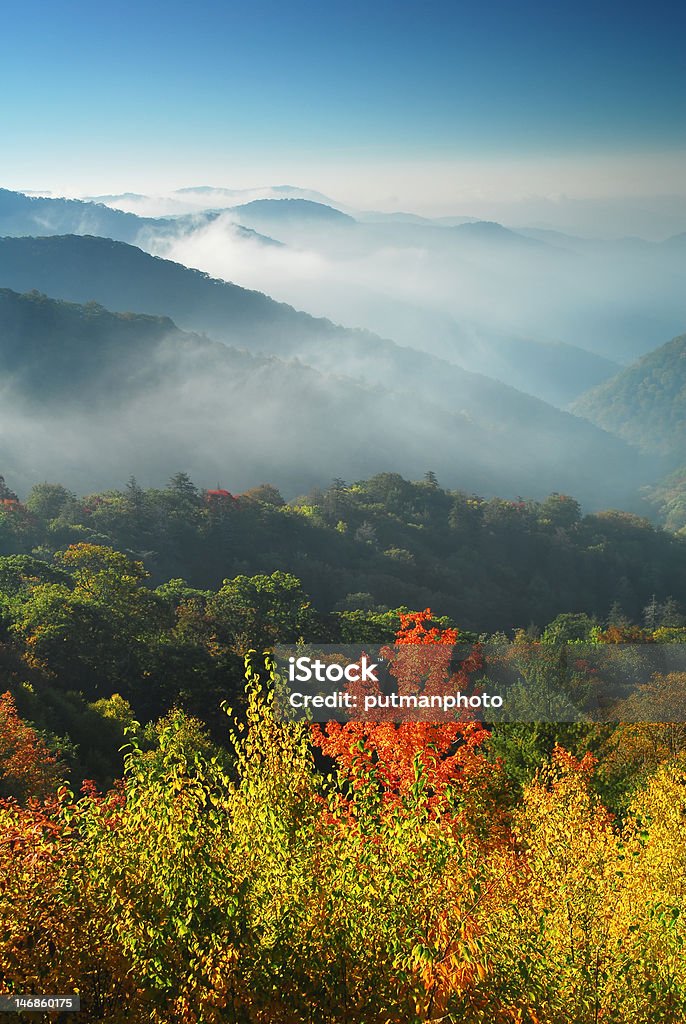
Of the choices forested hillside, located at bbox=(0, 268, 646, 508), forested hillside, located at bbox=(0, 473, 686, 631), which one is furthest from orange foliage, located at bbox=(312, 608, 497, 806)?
forested hillside, located at bbox=(0, 268, 646, 508)

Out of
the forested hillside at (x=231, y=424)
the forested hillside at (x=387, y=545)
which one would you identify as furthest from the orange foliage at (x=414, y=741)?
the forested hillside at (x=231, y=424)

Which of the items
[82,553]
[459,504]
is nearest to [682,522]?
[459,504]

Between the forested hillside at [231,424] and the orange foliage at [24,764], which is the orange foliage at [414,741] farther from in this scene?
the forested hillside at [231,424]

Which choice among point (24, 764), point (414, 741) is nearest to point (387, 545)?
point (414, 741)

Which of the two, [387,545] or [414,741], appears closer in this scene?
[414,741]

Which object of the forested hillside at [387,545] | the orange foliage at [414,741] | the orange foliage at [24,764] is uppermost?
the orange foliage at [24,764]

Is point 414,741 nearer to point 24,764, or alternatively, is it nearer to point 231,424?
point 24,764

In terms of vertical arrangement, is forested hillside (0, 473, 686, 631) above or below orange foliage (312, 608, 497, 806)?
below

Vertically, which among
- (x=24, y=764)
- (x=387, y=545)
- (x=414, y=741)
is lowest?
(x=387, y=545)

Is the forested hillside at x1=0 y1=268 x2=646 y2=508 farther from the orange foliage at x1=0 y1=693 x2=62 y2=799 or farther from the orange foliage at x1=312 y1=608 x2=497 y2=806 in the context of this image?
the orange foliage at x1=0 y1=693 x2=62 y2=799

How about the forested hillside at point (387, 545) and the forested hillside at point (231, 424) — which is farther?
the forested hillside at point (231, 424)

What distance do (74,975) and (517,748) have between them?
16.1 meters

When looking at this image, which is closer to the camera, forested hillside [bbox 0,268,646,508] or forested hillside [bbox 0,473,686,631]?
forested hillside [bbox 0,473,686,631]

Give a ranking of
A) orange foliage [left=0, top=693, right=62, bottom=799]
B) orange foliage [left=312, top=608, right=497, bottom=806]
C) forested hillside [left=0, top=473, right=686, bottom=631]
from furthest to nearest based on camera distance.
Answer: forested hillside [left=0, top=473, right=686, bottom=631] < orange foliage [left=312, top=608, right=497, bottom=806] < orange foliage [left=0, top=693, right=62, bottom=799]
